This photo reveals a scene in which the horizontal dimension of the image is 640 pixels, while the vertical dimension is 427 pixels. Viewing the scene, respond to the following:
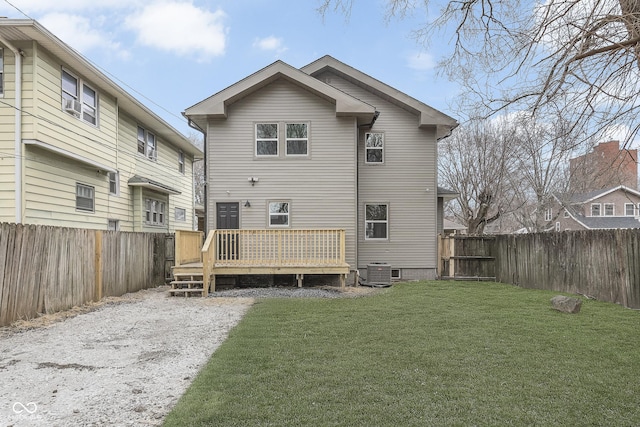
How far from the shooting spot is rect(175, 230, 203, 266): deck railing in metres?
10.2

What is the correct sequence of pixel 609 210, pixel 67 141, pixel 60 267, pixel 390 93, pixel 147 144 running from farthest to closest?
pixel 609 210, pixel 147 144, pixel 390 93, pixel 67 141, pixel 60 267

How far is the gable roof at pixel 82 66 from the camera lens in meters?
8.48

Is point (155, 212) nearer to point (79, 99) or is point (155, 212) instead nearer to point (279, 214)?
point (79, 99)

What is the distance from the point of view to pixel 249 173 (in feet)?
38.4

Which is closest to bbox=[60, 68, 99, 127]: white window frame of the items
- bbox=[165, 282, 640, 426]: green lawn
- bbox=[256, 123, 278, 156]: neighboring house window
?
bbox=[256, 123, 278, 156]: neighboring house window

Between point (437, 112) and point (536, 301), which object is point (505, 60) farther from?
point (437, 112)

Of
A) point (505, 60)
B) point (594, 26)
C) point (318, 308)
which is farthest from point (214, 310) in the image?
A: point (594, 26)

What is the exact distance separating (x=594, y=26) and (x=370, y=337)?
4.46 meters

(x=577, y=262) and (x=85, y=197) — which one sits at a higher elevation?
(x=85, y=197)

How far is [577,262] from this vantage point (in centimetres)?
931

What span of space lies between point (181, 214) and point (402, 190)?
38.0 ft

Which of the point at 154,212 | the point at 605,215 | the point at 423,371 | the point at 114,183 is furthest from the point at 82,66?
the point at 605,215

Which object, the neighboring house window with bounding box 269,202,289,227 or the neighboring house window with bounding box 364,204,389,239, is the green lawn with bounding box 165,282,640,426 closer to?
the neighboring house window with bounding box 269,202,289,227

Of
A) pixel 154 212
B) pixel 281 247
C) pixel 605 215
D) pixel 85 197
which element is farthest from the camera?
pixel 605 215
